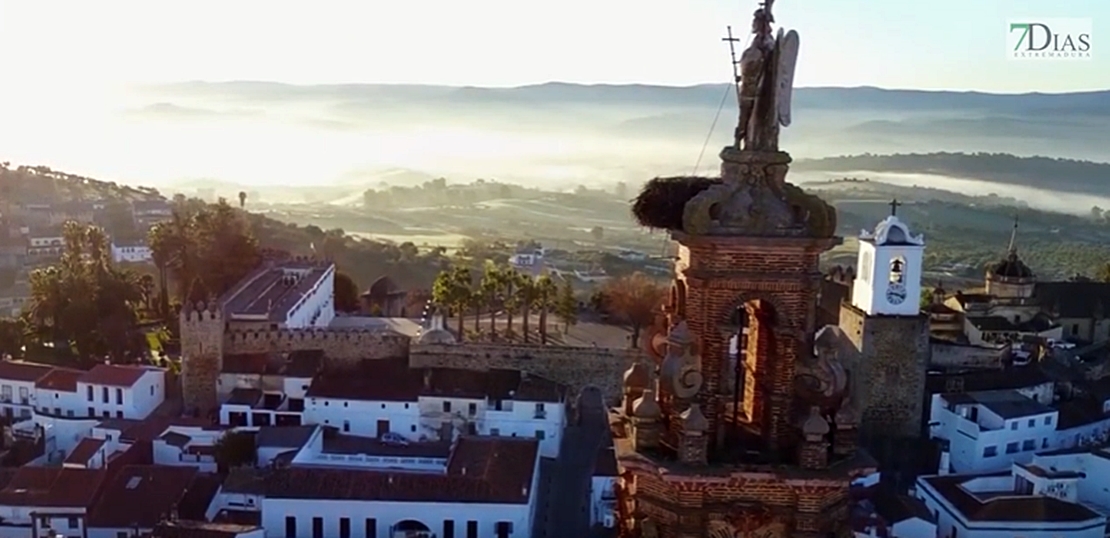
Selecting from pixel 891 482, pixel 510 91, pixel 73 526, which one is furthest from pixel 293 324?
pixel 510 91

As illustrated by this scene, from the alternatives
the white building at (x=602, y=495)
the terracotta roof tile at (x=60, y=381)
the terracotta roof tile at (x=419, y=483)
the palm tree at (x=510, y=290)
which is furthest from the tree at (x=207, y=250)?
the white building at (x=602, y=495)

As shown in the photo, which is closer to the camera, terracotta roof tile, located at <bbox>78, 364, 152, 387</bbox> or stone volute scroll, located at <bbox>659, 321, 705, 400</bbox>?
stone volute scroll, located at <bbox>659, 321, 705, 400</bbox>

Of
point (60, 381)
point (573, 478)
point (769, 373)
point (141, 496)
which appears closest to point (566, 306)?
point (573, 478)

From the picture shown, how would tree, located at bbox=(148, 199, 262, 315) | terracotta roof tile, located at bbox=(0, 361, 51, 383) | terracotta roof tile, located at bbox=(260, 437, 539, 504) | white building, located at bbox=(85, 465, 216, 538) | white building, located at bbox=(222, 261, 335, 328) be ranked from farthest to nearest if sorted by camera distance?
tree, located at bbox=(148, 199, 262, 315)
white building, located at bbox=(222, 261, 335, 328)
terracotta roof tile, located at bbox=(0, 361, 51, 383)
terracotta roof tile, located at bbox=(260, 437, 539, 504)
white building, located at bbox=(85, 465, 216, 538)

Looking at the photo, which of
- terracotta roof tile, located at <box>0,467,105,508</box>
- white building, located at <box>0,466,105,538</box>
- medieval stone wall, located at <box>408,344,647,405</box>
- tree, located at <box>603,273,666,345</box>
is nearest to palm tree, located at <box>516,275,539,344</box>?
tree, located at <box>603,273,666,345</box>

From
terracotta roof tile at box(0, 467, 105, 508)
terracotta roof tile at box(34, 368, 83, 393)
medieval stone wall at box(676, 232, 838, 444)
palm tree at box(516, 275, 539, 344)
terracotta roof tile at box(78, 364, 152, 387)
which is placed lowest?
terracotta roof tile at box(0, 467, 105, 508)

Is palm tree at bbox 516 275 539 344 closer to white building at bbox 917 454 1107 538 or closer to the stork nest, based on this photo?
white building at bbox 917 454 1107 538
